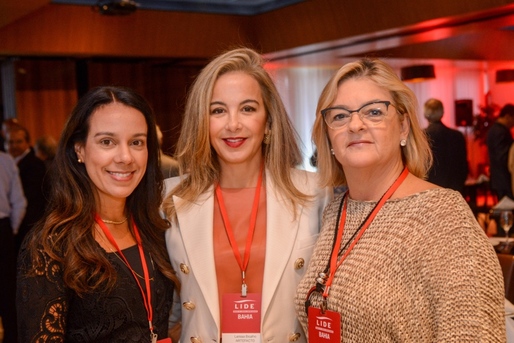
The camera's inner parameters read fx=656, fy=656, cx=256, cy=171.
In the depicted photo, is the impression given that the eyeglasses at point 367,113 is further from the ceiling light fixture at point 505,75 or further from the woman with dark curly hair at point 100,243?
the ceiling light fixture at point 505,75

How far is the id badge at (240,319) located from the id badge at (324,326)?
0.35m

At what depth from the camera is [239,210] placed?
8.51 ft

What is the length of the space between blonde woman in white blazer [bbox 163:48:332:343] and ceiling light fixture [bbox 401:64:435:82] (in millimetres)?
7703

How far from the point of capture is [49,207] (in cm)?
218

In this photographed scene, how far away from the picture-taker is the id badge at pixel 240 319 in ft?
7.68

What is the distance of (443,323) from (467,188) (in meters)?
8.61

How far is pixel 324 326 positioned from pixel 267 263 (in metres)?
0.48

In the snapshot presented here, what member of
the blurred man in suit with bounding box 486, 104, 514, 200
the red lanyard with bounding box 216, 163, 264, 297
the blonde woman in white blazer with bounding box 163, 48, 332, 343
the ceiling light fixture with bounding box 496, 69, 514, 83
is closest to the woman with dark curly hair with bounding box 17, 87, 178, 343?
the blonde woman in white blazer with bounding box 163, 48, 332, 343

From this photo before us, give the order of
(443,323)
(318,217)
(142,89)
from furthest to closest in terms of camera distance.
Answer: (142,89) < (318,217) < (443,323)

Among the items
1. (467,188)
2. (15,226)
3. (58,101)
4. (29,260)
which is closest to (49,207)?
(29,260)

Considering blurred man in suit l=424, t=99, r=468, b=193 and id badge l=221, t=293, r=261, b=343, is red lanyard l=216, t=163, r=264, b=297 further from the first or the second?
blurred man in suit l=424, t=99, r=468, b=193

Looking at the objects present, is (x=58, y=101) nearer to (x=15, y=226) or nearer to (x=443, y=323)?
(x=15, y=226)

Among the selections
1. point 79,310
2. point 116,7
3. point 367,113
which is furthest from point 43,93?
point 367,113

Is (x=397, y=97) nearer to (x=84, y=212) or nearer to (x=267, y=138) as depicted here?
(x=267, y=138)
